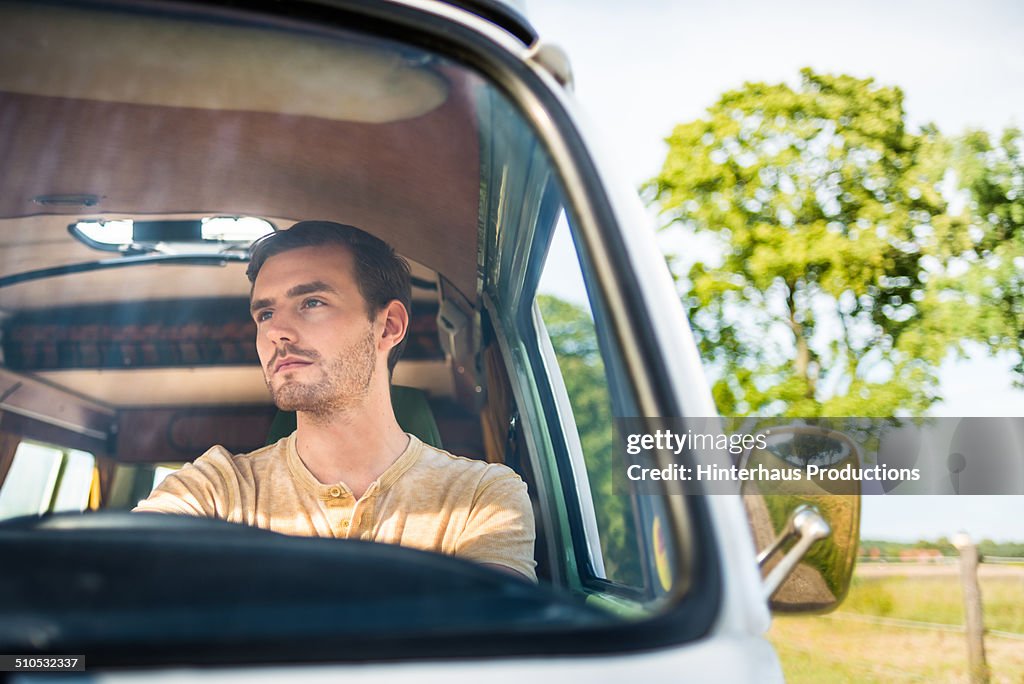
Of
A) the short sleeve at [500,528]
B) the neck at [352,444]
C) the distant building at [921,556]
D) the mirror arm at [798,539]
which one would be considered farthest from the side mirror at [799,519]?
the distant building at [921,556]

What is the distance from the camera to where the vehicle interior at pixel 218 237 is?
1608 mm

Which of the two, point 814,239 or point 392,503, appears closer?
point 392,503

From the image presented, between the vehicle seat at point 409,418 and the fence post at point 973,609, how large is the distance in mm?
7340

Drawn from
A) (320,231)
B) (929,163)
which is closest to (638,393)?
(320,231)

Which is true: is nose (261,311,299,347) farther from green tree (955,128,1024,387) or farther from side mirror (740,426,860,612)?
green tree (955,128,1024,387)

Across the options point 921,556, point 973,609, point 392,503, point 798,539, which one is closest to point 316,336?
point 392,503

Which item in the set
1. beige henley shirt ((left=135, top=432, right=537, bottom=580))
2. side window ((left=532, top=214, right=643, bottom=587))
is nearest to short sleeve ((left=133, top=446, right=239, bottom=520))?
beige henley shirt ((left=135, top=432, right=537, bottom=580))

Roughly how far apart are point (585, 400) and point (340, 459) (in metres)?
0.55

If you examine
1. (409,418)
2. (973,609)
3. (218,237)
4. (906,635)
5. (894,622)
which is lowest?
(906,635)

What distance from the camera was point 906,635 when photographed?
10.8 metres

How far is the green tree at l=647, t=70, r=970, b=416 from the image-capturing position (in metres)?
15.4

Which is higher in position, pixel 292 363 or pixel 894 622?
pixel 292 363

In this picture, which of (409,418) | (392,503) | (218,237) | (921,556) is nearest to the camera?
(392,503)

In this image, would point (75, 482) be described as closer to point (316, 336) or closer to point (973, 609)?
point (316, 336)
